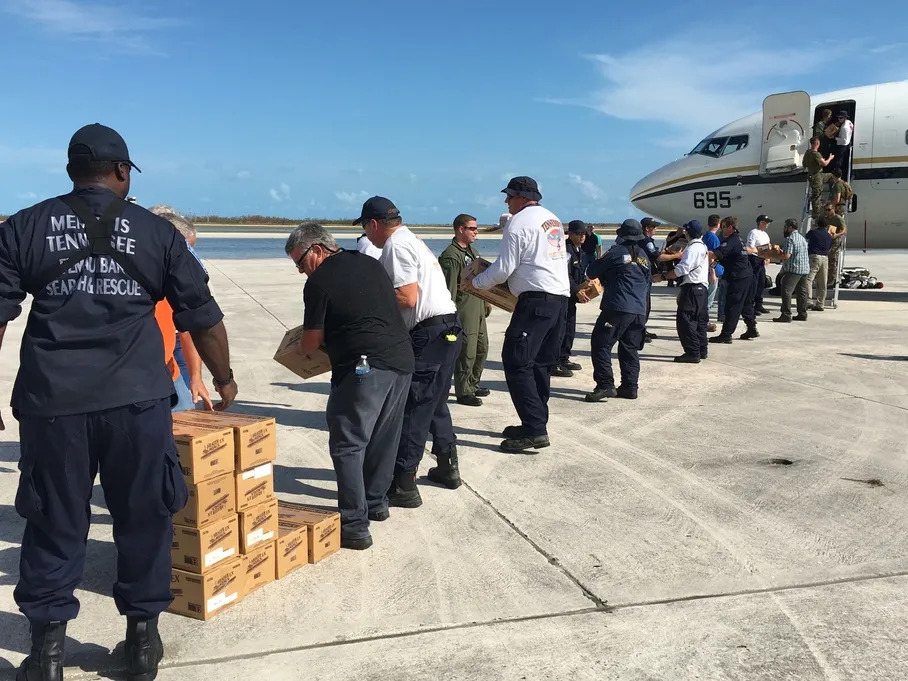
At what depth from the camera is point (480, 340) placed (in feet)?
25.2

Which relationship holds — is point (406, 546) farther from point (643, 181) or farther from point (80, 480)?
point (643, 181)

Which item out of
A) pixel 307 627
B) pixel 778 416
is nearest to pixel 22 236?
pixel 307 627

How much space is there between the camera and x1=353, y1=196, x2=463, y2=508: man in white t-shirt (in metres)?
4.71

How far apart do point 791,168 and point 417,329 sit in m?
14.0

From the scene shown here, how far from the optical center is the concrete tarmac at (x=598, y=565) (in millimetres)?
3105

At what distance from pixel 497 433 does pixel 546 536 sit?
230 cm

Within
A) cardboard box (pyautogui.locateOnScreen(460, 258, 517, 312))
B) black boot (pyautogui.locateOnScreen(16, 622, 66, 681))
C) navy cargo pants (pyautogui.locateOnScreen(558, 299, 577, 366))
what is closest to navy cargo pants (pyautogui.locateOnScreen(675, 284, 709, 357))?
navy cargo pants (pyautogui.locateOnScreen(558, 299, 577, 366))

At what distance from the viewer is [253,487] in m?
3.74

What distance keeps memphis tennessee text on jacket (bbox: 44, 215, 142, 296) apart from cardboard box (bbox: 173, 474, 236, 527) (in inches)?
40.9

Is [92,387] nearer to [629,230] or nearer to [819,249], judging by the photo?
[629,230]

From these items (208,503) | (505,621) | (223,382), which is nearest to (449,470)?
(505,621)

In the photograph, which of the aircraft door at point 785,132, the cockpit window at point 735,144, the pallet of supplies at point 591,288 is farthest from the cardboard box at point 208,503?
the cockpit window at point 735,144

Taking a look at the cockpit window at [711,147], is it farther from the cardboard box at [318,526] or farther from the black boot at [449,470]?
the cardboard box at [318,526]

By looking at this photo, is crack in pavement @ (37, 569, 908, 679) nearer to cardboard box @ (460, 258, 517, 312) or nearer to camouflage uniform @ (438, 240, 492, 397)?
cardboard box @ (460, 258, 517, 312)
